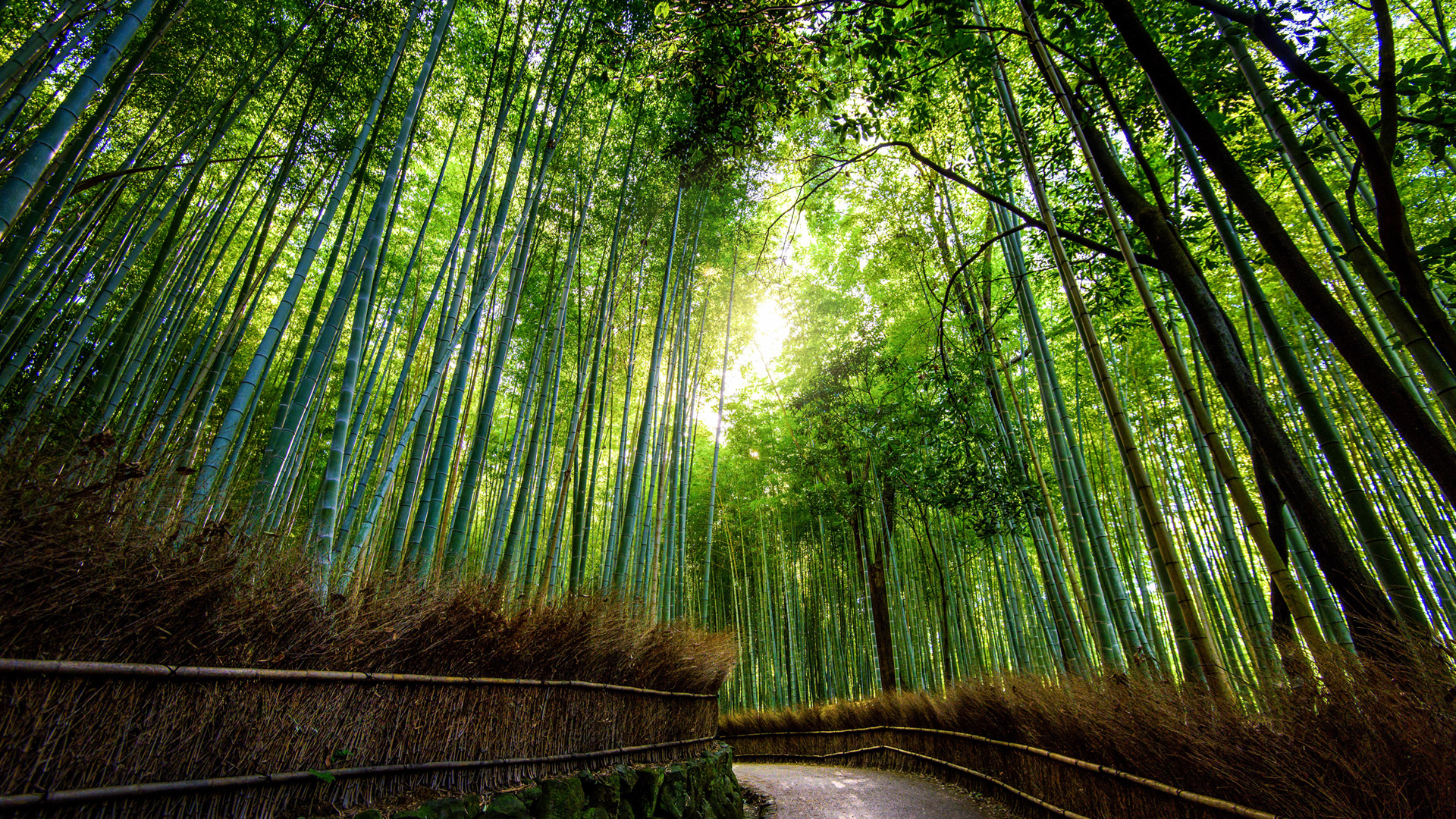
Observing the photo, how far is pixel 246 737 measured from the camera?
147 centimetres

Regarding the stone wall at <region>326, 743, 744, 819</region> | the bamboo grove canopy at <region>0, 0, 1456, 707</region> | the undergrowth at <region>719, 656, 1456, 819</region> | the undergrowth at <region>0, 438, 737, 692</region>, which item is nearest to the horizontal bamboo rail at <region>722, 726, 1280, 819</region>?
the undergrowth at <region>719, 656, 1456, 819</region>

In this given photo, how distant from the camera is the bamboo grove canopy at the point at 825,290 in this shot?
1517 mm

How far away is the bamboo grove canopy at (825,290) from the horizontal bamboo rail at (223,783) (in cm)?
57

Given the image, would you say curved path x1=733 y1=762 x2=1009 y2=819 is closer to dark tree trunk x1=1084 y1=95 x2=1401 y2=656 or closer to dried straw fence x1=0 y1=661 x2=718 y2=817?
dried straw fence x1=0 y1=661 x2=718 y2=817

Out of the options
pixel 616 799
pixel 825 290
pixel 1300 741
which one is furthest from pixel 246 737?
pixel 825 290

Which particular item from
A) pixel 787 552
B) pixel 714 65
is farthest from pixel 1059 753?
pixel 787 552

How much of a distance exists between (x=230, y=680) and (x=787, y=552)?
7.54 meters

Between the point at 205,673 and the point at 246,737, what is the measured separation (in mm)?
211

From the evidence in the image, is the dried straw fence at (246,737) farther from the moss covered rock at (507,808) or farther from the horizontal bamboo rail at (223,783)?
the moss covered rock at (507,808)

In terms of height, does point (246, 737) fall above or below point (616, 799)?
above

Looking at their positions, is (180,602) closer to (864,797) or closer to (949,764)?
(864,797)

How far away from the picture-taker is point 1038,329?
2.79 metres

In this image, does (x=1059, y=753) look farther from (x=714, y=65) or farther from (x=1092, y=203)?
(x=714, y=65)

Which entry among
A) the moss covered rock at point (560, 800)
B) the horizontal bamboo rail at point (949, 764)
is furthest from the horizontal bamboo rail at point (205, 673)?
the horizontal bamboo rail at point (949, 764)
